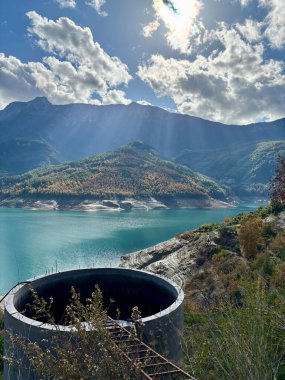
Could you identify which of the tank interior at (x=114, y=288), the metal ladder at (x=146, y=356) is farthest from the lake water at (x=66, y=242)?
the metal ladder at (x=146, y=356)

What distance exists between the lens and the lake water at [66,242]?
1986 inches

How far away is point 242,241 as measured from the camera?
84.7 ft

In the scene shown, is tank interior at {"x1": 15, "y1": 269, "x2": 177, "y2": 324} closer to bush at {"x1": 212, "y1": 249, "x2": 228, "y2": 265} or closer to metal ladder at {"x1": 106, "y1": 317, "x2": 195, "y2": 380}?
metal ladder at {"x1": 106, "y1": 317, "x2": 195, "y2": 380}

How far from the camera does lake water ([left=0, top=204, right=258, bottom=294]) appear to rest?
5044 cm

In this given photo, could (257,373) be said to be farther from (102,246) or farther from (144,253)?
(102,246)

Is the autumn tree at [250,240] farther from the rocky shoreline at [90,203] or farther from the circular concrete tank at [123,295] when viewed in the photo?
the rocky shoreline at [90,203]

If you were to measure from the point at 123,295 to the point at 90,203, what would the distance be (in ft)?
458

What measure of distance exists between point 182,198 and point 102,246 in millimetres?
112546

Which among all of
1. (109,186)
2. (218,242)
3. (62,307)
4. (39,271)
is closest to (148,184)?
(109,186)

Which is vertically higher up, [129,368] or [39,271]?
[129,368]

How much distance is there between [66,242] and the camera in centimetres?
7106

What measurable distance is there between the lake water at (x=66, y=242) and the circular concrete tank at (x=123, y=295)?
2616 cm

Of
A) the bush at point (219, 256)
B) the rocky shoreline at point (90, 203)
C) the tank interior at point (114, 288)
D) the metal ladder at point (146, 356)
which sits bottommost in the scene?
the rocky shoreline at point (90, 203)

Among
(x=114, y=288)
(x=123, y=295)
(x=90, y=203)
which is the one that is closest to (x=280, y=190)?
(x=123, y=295)
